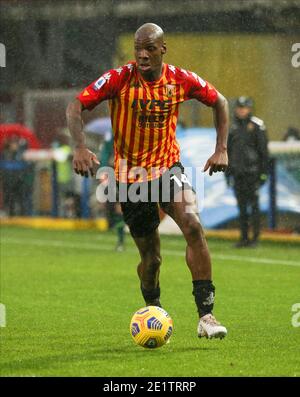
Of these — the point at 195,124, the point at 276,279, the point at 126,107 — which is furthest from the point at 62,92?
the point at 126,107

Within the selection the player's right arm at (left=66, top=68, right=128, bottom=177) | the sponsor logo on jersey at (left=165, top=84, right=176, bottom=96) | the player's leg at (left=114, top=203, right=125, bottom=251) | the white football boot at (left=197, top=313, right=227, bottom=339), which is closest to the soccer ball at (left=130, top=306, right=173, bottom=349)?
the white football boot at (left=197, top=313, right=227, bottom=339)

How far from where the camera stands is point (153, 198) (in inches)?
376

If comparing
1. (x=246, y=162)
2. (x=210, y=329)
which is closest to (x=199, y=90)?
(x=210, y=329)

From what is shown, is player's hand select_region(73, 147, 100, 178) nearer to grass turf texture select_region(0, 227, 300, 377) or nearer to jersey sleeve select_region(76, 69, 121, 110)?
jersey sleeve select_region(76, 69, 121, 110)

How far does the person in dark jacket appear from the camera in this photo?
19.5 m

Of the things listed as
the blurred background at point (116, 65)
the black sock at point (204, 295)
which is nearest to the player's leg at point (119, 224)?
the blurred background at point (116, 65)

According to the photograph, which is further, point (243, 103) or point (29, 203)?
point (29, 203)

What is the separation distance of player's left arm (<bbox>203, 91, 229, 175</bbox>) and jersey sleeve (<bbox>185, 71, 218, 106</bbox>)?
65 millimetres

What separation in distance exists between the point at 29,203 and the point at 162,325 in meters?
18.3

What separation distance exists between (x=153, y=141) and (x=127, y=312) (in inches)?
95.2

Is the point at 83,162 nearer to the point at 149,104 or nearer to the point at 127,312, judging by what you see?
the point at 149,104

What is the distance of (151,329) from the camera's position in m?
9.09

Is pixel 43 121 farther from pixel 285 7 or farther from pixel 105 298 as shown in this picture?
pixel 105 298
